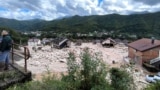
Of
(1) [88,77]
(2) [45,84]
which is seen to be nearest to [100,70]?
(1) [88,77]

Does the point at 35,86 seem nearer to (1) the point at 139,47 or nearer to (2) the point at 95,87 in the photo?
(2) the point at 95,87

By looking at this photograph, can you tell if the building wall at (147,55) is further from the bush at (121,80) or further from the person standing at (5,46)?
the person standing at (5,46)

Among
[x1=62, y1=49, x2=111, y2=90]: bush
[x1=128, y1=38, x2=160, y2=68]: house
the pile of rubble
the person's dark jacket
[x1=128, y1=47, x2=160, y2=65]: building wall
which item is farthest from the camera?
[x1=128, y1=47, x2=160, y2=65]: building wall

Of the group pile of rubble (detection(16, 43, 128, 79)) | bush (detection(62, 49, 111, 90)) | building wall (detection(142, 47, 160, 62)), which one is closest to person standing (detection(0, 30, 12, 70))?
bush (detection(62, 49, 111, 90))

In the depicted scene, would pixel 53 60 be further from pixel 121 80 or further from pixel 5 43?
pixel 5 43

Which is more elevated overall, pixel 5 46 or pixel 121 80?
pixel 5 46

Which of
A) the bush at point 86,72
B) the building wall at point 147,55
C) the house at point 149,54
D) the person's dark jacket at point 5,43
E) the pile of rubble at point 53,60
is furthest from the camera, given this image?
the building wall at point 147,55

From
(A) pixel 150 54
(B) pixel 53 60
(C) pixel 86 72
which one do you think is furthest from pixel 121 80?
(B) pixel 53 60

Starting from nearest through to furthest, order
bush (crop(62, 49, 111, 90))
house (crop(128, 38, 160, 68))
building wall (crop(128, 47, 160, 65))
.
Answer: bush (crop(62, 49, 111, 90))
house (crop(128, 38, 160, 68))
building wall (crop(128, 47, 160, 65))

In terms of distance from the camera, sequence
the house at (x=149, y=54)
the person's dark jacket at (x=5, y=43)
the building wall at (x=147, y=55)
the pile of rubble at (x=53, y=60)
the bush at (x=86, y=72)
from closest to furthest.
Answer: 1. the person's dark jacket at (x=5, y=43)
2. the bush at (x=86, y=72)
3. the pile of rubble at (x=53, y=60)
4. the house at (x=149, y=54)
5. the building wall at (x=147, y=55)

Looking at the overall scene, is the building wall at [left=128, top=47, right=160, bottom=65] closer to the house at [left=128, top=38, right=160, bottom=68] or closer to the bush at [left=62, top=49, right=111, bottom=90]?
the house at [left=128, top=38, right=160, bottom=68]

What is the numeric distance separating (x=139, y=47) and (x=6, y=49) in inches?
1441

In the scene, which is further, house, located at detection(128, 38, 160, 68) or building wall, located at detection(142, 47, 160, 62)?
building wall, located at detection(142, 47, 160, 62)

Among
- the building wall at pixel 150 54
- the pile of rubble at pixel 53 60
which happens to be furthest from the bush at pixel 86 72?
the building wall at pixel 150 54
